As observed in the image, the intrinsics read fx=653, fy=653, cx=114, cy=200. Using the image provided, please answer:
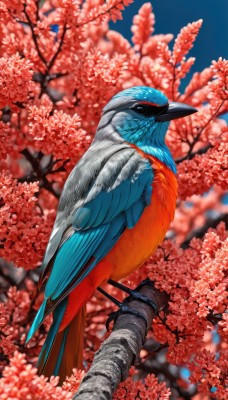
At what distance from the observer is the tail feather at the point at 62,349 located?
2.86 metres

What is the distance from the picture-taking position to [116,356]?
2.18 metres

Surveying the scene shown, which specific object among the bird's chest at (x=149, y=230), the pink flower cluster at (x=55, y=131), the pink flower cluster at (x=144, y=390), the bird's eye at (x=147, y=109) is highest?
the bird's eye at (x=147, y=109)

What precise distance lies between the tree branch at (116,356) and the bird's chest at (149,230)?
217 millimetres

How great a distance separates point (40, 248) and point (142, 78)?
155 centimetres

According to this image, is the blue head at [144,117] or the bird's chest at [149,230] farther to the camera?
the blue head at [144,117]

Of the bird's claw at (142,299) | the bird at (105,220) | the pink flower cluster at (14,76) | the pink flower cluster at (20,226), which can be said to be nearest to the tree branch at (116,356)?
the bird's claw at (142,299)

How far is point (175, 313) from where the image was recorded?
3.03 m

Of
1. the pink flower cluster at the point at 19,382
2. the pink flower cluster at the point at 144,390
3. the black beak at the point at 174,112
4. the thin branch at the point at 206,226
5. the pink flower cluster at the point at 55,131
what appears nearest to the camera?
the pink flower cluster at the point at 19,382

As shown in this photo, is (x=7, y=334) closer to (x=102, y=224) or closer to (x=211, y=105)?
(x=102, y=224)

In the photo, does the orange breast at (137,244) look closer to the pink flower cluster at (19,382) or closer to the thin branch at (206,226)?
the thin branch at (206,226)

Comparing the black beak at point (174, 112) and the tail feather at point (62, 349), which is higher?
the black beak at point (174, 112)

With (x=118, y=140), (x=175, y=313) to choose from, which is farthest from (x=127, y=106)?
(x=175, y=313)

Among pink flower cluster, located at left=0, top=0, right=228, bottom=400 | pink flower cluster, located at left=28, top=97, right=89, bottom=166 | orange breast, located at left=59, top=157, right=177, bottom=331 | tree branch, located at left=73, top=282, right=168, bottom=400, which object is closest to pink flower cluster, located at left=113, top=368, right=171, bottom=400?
pink flower cluster, located at left=0, top=0, right=228, bottom=400

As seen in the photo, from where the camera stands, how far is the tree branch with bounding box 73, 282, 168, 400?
1.83m
